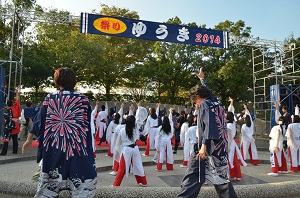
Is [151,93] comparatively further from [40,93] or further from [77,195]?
[77,195]

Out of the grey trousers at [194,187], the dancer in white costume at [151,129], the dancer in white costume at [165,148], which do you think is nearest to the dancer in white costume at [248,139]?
the dancer in white costume at [165,148]

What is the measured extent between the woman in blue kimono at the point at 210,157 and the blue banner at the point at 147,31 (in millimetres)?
9416

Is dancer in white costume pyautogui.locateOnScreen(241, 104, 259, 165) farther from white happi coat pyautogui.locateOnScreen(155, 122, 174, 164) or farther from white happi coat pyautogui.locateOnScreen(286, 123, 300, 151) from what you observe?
white happi coat pyautogui.locateOnScreen(155, 122, 174, 164)

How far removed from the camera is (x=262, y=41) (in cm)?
1486

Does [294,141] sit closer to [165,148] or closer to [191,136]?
[191,136]

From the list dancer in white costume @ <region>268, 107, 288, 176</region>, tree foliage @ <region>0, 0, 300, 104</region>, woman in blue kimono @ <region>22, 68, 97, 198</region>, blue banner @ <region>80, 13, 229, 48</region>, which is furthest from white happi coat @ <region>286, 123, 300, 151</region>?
tree foliage @ <region>0, 0, 300, 104</region>

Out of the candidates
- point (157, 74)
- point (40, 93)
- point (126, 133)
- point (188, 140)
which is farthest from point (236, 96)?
point (126, 133)

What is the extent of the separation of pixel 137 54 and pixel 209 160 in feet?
69.3

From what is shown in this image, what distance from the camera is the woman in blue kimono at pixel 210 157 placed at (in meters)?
3.06

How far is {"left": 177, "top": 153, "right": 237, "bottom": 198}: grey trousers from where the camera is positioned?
9.97 ft

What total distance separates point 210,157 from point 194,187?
1.29 ft

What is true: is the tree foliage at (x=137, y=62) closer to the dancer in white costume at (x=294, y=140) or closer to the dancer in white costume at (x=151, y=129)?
the dancer in white costume at (x=151, y=129)

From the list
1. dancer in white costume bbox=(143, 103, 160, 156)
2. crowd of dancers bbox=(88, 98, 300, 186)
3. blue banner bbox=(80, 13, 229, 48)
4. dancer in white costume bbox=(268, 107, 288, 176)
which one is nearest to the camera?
crowd of dancers bbox=(88, 98, 300, 186)

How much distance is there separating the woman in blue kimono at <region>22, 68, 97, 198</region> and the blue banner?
943 centimetres
